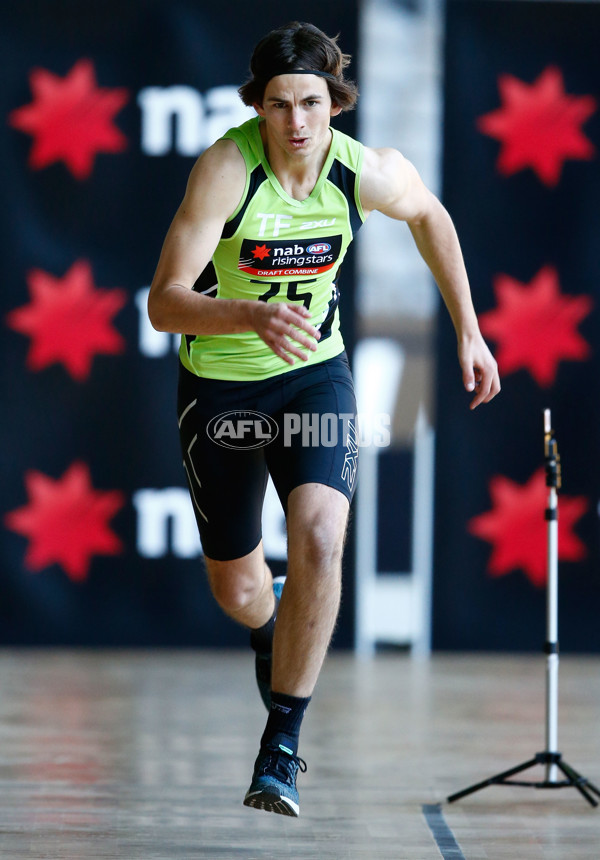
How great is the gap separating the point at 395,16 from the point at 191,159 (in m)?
1.06

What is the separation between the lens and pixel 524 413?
16.1ft

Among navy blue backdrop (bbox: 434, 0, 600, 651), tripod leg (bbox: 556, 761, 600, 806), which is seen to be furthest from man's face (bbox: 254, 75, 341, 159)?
navy blue backdrop (bbox: 434, 0, 600, 651)

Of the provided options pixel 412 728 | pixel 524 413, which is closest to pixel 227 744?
pixel 412 728

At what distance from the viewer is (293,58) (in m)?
2.46

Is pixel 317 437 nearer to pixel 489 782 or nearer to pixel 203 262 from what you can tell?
pixel 203 262

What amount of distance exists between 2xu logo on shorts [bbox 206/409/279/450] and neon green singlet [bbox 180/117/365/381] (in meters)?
0.10

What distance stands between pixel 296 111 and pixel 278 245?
30cm

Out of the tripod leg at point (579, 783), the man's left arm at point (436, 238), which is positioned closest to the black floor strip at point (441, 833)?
the tripod leg at point (579, 783)

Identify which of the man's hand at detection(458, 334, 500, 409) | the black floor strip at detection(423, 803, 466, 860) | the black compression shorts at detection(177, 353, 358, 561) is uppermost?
the man's hand at detection(458, 334, 500, 409)

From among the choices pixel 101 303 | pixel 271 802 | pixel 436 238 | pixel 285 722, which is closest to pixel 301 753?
pixel 285 722

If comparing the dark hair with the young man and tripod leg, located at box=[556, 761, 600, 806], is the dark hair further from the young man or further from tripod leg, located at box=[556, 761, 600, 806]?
tripod leg, located at box=[556, 761, 600, 806]

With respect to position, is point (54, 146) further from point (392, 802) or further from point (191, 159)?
point (392, 802)

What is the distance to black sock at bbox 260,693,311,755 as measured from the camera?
245 centimetres

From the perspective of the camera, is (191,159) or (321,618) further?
(191,159)
